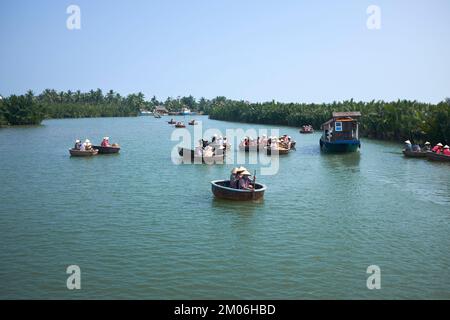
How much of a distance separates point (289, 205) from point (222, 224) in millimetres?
3949

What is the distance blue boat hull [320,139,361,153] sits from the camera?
37875 mm

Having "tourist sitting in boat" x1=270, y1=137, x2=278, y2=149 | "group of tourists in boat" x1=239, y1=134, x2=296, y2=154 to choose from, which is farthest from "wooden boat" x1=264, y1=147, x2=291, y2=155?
"tourist sitting in boat" x1=270, y1=137, x2=278, y2=149

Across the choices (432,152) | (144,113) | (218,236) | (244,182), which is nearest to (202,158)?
(244,182)

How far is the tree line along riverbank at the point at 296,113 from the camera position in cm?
4284

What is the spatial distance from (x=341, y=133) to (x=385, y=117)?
13926 mm

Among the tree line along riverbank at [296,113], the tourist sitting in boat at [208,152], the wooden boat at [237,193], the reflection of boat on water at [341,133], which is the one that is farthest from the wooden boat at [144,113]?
the wooden boat at [237,193]

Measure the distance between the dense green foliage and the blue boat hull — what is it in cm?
670

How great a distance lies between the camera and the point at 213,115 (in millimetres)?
132000

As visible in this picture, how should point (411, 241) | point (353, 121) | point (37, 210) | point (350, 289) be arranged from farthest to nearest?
1. point (353, 121)
2. point (37, 210)
3. point (411, 241)
4. point (350, 289)

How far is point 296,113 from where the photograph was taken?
8125cm

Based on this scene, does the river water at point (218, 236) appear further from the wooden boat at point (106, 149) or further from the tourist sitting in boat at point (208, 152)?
the wooden boat at point (106, 149)

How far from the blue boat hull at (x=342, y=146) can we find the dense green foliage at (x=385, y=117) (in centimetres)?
670
